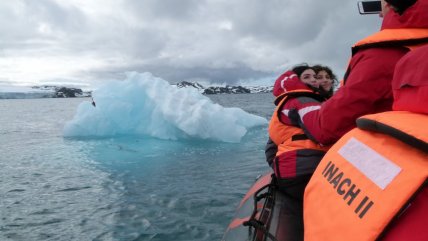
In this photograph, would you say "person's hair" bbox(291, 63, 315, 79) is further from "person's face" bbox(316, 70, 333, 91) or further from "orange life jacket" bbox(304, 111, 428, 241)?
"orange life jacket" bbox(304, 111, 428, 241)

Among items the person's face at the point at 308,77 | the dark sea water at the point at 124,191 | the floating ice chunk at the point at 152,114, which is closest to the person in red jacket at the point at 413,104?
the person's face at the point at 308,77

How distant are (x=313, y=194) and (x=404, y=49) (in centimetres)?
80

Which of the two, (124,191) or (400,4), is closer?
(400,4)

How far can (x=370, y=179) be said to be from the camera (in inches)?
36.9

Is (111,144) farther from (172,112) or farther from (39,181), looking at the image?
(39,181)

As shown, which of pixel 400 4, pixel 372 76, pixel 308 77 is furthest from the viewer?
pixel 308 77

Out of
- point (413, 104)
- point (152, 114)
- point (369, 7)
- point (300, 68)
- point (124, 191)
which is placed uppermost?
point (369, 7)

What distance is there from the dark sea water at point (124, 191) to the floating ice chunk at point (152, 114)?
123 centimetres

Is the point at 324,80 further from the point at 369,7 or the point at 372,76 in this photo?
the point at 372,76

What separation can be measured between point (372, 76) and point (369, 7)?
3.64ft

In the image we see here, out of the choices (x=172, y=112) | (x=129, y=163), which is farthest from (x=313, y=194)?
(x=172, y=112)

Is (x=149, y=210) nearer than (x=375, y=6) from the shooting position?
No

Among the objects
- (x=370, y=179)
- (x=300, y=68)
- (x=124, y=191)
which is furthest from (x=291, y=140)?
(x=124, y=191)

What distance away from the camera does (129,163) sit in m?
8.23
